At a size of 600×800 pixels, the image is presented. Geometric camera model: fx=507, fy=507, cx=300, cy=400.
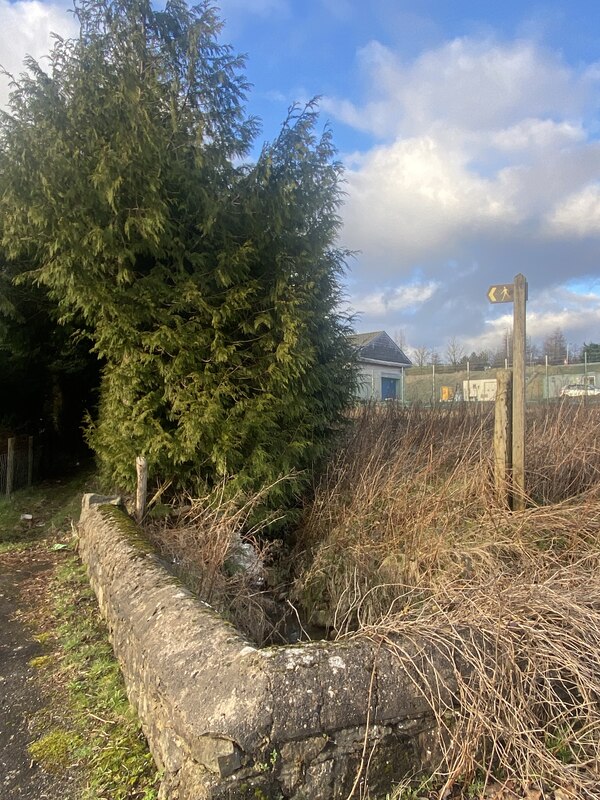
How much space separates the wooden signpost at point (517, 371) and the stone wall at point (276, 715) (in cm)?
323

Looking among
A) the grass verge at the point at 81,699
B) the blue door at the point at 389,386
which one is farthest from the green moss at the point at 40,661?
the blue door at the point at 389,386

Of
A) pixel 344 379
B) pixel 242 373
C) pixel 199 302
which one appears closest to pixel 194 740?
pixel 242 373

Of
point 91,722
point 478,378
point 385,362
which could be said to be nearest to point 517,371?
point 91,722

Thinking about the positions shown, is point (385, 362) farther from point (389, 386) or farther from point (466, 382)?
point (466, 382)

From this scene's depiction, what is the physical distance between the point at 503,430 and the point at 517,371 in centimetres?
65

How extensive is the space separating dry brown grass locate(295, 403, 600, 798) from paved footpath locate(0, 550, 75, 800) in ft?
5.80

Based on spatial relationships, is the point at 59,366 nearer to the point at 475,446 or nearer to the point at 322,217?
the point at 322,217

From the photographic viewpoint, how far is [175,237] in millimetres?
5227

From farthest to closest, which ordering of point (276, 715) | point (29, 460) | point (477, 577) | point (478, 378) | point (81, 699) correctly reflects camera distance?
point (478, 378) → point (29, 460) → point (477, 577) → point (81, 699) → point (276, 715)

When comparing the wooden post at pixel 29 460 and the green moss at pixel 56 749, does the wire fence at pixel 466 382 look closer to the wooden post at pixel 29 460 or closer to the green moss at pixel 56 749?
the green moss at pixel 56 749

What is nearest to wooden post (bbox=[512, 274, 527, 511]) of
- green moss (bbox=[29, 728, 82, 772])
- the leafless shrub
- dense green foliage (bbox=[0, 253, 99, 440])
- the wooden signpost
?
the wooden signpost

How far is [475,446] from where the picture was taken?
6.63m

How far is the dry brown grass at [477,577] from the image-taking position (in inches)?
97.6

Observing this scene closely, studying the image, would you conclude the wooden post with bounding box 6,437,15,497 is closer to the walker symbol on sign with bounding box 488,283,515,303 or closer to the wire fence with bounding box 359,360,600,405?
the wire fence with bounding box 359,360,600,405
